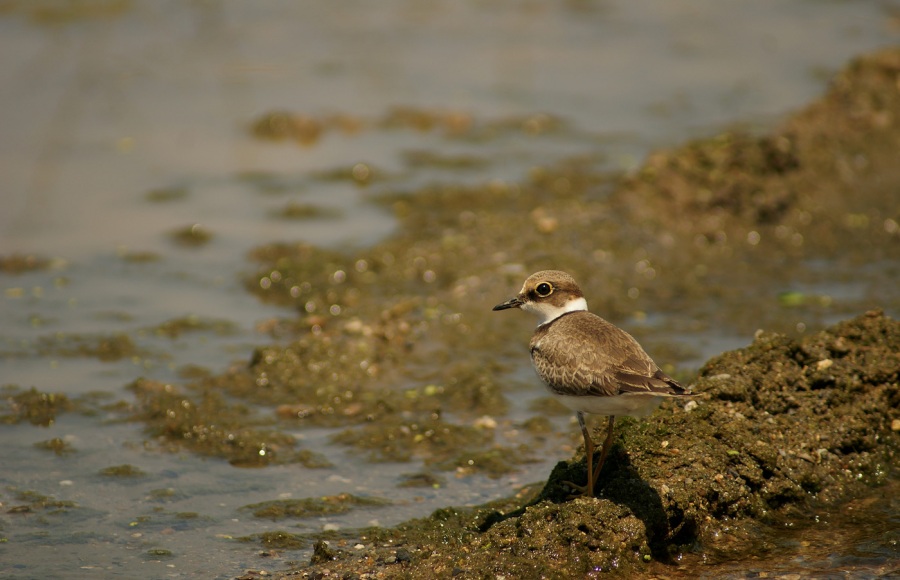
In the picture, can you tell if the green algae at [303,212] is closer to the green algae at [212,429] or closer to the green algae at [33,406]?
the green algae at [212,429]

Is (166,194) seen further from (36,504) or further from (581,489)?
(581,489)

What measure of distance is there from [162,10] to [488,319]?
903 cm

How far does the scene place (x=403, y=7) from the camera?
1673 cm

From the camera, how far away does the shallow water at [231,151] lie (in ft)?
22.3

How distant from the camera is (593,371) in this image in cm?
573

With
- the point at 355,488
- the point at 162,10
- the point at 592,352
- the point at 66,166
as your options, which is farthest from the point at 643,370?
the point at 162,10

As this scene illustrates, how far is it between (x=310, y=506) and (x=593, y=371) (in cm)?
204

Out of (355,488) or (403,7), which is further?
(403,7)

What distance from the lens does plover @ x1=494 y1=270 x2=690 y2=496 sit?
220 inches

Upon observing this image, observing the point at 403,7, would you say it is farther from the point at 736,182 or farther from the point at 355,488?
the point at 355,488

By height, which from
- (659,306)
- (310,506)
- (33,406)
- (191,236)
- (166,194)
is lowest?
(310,506)

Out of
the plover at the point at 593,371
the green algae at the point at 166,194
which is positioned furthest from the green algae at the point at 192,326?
the plover at the point at 593,371

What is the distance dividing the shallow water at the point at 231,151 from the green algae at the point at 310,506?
0.29ft

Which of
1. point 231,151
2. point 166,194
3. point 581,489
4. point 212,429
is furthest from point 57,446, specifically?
point 231,151
